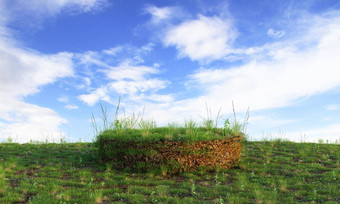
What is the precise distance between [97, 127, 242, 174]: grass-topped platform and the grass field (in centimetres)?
39

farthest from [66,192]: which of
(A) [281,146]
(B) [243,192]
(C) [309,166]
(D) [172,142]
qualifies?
(A) [281,146]

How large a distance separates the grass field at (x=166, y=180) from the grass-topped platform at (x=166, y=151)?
0.39 meters

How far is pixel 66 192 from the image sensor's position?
7.80 m

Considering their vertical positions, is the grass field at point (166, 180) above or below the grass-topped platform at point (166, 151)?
below

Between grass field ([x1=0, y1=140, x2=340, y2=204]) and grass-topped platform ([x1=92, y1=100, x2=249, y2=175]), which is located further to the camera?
grass-topped platform ([x1=92, y1=100, x2=249, y2=175])

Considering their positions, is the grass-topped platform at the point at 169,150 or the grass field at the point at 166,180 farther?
the grass-topped platform at the point at 169,150

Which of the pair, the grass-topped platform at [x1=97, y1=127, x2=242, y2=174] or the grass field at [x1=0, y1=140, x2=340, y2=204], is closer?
the grass field at [x1=0, y1=140, x2=340, y2=204]

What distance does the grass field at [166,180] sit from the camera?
7707 millimetres

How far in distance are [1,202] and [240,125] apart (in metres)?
9.48

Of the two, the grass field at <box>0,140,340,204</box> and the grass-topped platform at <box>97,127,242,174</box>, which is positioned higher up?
the grass-topped platform at <box>97,127,242,174</box>

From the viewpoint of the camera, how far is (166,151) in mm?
10422

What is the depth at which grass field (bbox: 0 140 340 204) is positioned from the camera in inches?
303

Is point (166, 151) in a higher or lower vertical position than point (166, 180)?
higher

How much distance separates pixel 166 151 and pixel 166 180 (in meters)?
1.11
